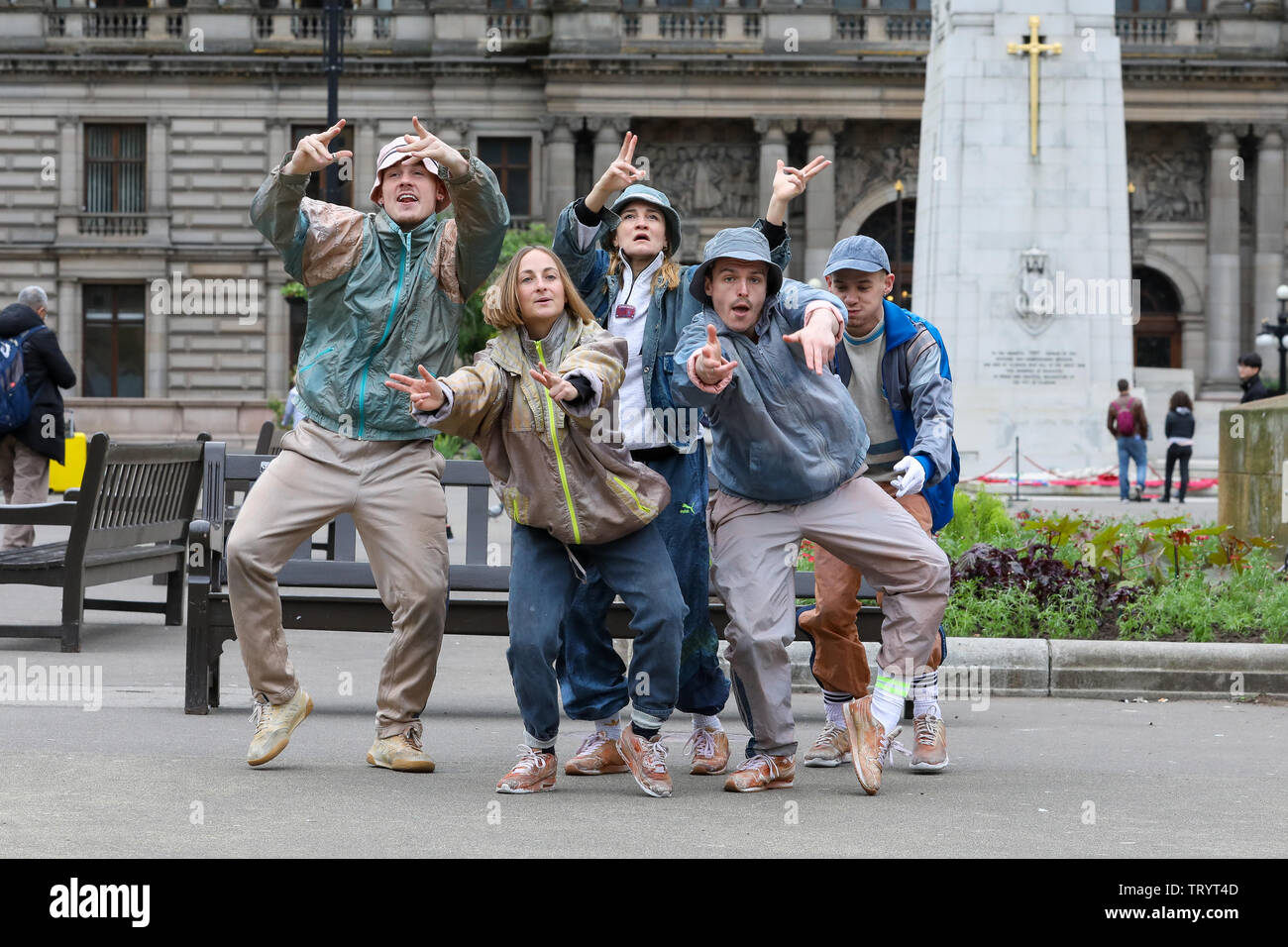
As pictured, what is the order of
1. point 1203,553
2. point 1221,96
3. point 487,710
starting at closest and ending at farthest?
point 487,710 → point 1203,553 → point 1221,96

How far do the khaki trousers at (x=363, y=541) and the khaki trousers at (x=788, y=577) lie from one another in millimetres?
1033

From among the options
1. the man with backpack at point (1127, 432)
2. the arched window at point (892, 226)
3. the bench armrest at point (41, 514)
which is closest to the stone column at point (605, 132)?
the arched window at point (892, 226)

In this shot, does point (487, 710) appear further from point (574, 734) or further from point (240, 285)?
point (240, 285)

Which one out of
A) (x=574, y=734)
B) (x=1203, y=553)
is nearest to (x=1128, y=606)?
(x=1203, y=553)

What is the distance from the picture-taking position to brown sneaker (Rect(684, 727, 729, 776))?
6.42m

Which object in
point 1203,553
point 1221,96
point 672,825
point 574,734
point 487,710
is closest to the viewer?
point 672,825

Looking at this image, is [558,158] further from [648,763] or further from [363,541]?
[648,763]

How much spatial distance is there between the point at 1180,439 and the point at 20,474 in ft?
59.0

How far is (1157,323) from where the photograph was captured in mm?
52688

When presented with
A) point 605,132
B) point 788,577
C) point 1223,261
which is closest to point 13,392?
point 788,577

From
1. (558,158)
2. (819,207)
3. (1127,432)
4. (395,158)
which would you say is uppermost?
(558,158)

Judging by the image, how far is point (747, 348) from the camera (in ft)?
19.4

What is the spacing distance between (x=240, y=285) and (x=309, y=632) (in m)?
43.1

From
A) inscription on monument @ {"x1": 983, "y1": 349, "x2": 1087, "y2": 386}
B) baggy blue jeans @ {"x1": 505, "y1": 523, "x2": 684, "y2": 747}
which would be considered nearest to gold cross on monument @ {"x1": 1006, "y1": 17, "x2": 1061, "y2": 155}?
inscription on monument @ {"x1": 983, "y1": 349, "x2": 1087, "y2": 386}
